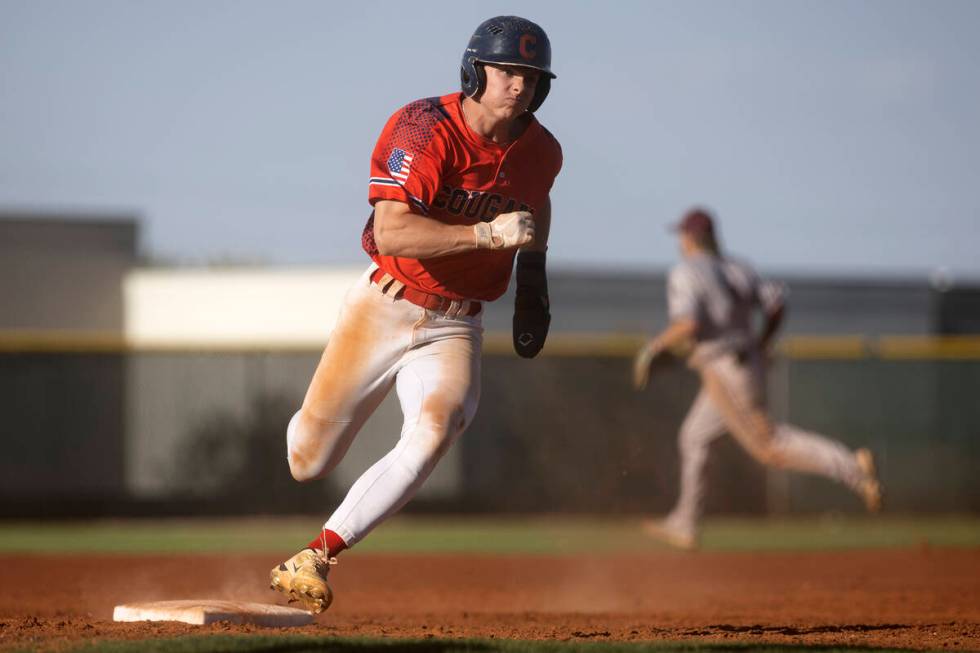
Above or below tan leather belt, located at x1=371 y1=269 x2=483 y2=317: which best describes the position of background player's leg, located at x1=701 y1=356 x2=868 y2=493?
below

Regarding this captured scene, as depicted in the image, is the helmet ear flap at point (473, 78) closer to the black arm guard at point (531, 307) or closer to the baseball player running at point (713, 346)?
the black arm guard at point (531, 307)

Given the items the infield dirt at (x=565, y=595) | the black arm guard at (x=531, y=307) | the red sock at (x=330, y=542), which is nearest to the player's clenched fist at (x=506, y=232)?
the black arm guard at (x=531, y=307)

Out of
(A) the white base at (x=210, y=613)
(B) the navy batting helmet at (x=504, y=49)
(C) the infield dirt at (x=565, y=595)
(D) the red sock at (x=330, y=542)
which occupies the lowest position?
(C) the infield dirt at (x=565, y=595)

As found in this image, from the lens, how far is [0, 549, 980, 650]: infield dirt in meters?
5.67

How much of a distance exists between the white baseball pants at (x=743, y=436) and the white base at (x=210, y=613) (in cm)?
413

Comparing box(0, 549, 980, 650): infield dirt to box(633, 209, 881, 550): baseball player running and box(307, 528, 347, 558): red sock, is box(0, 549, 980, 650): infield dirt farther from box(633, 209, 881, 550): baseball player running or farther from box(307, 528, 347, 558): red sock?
box(633, 209, 881, 550): baseball player running

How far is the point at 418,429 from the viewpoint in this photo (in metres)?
5.00

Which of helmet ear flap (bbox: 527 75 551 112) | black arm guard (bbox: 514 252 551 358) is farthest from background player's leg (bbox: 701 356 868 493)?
helmet ear flap (bbox: 527 75 551 112)

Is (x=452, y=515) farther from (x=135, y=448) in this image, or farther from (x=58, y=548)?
(x=58, y=548)

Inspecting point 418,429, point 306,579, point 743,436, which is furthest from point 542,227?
point 743,436

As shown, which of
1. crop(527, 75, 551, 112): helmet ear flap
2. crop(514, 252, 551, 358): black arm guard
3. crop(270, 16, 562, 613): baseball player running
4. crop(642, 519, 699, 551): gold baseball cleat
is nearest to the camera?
crop(270, 16, 562, 613): baseball player running

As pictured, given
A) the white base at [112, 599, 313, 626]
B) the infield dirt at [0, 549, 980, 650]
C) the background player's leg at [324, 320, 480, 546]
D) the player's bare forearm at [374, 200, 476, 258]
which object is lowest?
the infield dirt at [0, 549, 980, 650]

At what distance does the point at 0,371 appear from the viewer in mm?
13781

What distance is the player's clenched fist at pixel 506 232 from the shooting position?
4766mm
